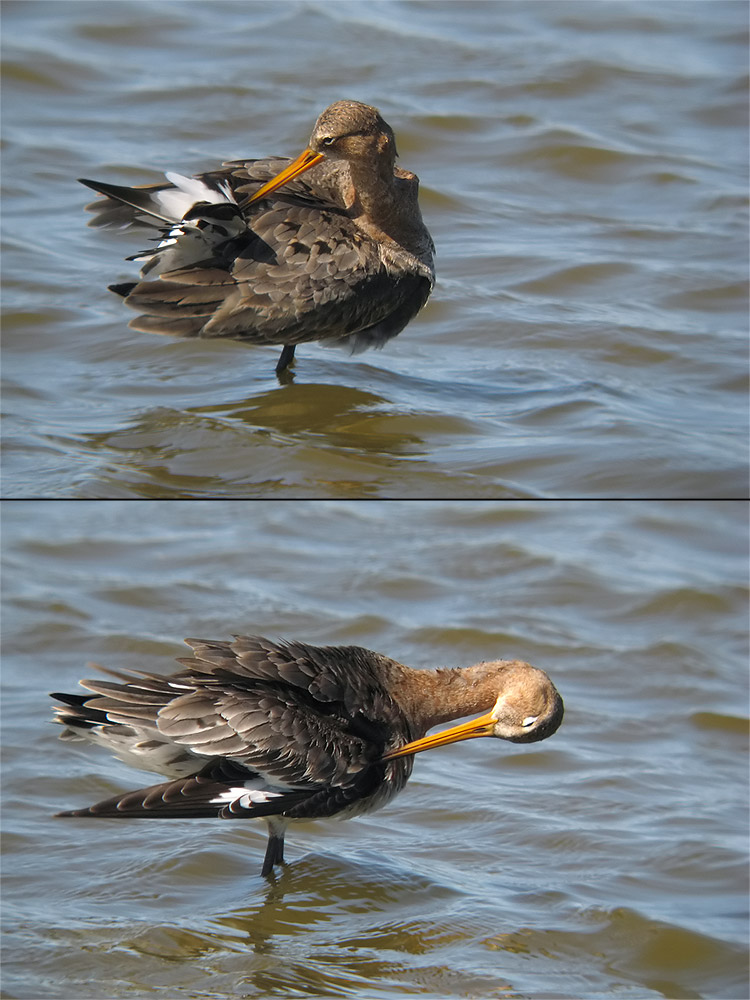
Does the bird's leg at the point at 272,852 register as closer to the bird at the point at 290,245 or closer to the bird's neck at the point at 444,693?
the bird's neck at the point at 444,693

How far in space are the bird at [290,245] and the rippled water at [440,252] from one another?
0.42 metres

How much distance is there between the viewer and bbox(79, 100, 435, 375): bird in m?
5.46

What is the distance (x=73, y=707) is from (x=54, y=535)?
2.87 meters

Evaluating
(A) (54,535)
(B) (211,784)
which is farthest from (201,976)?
(A) (54,535)

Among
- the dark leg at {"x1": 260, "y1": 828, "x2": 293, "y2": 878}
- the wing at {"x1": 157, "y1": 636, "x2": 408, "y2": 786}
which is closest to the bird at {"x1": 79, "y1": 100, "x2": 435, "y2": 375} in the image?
the wing at {"x1": 157, "y1": 636, "x2": 408, "y2": 786}

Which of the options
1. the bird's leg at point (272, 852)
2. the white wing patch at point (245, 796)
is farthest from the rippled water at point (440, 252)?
the bird's leg at point (272, 852)

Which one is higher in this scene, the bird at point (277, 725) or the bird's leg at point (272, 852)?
the bird at point (277, 725)

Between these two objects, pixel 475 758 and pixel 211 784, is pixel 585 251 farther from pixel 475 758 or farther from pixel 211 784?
pixel 211 784

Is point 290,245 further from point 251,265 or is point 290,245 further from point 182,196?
point 182,196

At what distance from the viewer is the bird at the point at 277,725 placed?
491 centimetres

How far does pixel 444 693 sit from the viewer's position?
552cm

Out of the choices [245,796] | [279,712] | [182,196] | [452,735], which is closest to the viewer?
[245,796]

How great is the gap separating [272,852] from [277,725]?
0.59 metres

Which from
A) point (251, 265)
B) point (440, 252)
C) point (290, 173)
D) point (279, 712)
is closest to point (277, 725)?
point (279, 712)
